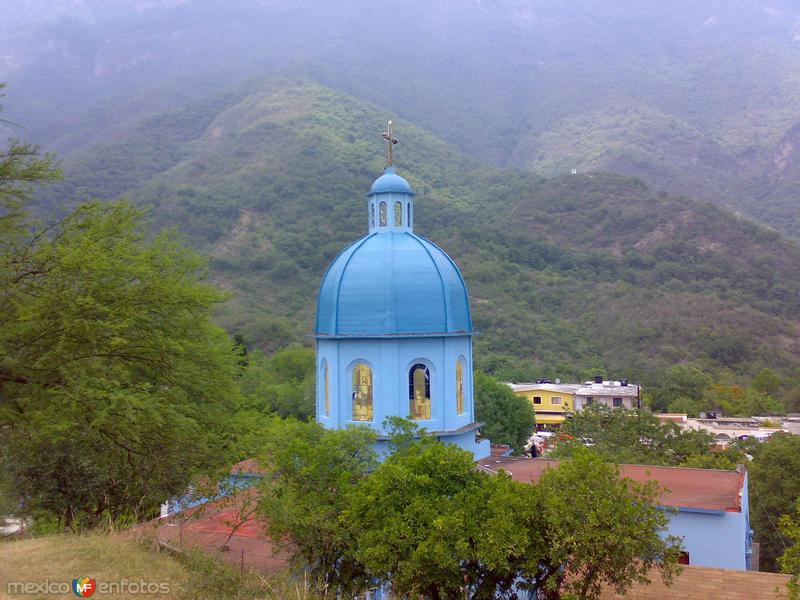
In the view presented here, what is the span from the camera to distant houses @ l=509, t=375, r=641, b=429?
52.6 metres

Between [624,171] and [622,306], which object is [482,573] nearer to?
[622,306]

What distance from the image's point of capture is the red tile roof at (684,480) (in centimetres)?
1648

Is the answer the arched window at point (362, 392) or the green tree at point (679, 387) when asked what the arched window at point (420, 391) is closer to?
the arched window at point (362, 392)

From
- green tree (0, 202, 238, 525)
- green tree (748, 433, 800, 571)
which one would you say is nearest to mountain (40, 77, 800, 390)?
green tree (748, 433, 800, 571)

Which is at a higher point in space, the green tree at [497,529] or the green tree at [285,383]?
the green tree at [285,383]

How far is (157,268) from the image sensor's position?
14102 millimetres

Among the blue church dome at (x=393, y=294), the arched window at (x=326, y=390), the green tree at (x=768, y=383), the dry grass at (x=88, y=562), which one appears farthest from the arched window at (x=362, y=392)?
the green tree at (x=768, y=383)

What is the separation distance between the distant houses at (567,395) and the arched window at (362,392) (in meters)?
37.6

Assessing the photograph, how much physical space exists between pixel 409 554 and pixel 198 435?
4965 millimetres

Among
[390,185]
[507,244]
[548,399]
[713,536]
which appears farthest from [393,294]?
[507,244]

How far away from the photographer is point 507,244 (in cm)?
8038

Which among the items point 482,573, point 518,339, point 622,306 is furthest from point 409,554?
point 622,306

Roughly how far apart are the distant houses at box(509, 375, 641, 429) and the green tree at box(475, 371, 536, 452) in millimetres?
16474

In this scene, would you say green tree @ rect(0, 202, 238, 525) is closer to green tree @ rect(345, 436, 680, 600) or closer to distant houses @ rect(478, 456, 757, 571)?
green tree @ rect(345, 436, 680, 600)
